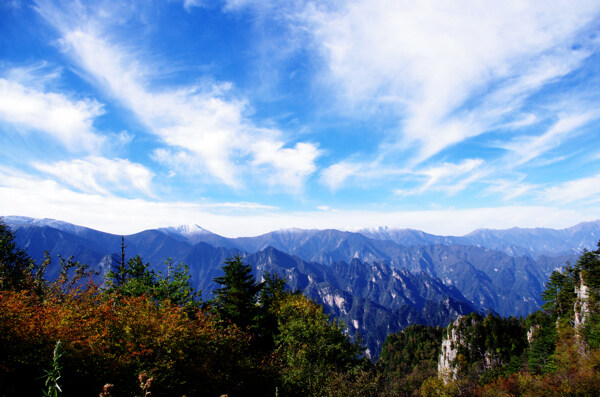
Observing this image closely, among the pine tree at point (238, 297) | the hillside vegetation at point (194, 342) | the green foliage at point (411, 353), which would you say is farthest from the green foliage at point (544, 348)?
the pine tree at point (238, 297)

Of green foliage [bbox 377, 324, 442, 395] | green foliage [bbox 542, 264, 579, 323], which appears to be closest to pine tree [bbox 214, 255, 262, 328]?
green foliage [bbox 542, 264, 579, 323]

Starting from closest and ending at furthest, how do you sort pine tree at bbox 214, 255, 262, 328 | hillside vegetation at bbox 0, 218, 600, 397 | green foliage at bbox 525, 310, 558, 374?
1. hillside vegetation at bbox 0, 218, 600, 397
2. pine tree at bbox 214, 255, 262, 328
3. green foliage at bbox 525, 310, 558, 374

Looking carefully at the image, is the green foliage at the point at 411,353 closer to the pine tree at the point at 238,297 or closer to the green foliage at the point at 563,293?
the green foliage at the point at 563,293

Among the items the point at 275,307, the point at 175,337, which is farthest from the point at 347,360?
the point at 175,337

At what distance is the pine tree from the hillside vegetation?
0.43ft

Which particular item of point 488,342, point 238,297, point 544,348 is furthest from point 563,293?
point 238,297

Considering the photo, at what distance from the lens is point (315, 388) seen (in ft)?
75.4

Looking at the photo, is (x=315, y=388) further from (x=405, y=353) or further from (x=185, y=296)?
(x=405, y=353)

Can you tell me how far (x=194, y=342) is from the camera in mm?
18391

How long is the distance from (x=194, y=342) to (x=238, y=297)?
1684 cm

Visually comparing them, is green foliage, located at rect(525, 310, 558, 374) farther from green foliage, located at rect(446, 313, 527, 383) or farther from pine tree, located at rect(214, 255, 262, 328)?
pine tree, located at rect(214, 255, 262, 328)

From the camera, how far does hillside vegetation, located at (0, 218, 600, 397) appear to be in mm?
13060

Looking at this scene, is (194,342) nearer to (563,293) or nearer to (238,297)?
(238,297)

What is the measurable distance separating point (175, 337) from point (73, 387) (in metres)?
4.76
